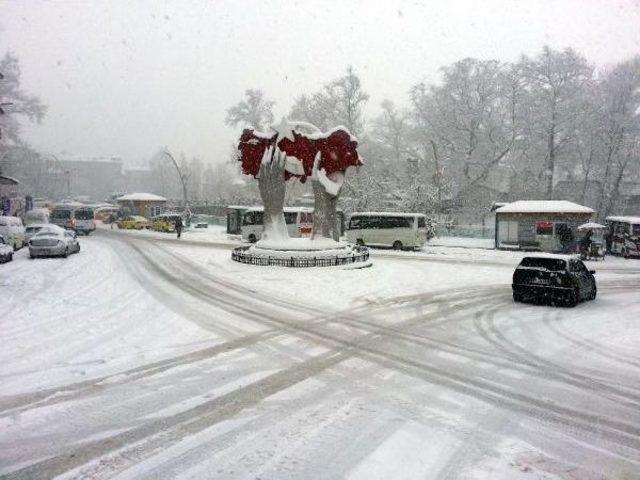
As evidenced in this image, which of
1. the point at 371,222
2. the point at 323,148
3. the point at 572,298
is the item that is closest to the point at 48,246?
the point at 323,148

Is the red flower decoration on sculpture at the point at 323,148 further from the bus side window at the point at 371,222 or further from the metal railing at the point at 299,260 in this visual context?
the bus side window at the point at 371,222

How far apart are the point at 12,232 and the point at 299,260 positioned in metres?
15.4

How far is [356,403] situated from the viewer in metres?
6.46

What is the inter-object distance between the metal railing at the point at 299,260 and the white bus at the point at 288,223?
1229 centimetres

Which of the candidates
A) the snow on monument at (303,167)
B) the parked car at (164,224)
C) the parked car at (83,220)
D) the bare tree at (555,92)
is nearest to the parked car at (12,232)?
the parked car at (83,220)

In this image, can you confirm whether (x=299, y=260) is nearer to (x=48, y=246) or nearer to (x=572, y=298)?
(x=572, y=298)

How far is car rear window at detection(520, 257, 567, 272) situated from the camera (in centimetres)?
1358

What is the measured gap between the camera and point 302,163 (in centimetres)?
2266

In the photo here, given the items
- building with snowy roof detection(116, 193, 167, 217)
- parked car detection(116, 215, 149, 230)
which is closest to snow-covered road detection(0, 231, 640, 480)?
parked car detection(116, 215, 149, 230)

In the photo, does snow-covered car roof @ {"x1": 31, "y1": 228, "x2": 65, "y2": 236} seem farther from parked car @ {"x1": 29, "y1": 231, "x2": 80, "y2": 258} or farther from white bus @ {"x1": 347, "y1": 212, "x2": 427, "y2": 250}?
white bus @ {"x1": 347, "y1": 212, "x2": 427, "y2": 250}

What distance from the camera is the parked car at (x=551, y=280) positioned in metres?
13.4

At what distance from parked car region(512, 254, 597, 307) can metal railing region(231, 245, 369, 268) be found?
26.5 ft

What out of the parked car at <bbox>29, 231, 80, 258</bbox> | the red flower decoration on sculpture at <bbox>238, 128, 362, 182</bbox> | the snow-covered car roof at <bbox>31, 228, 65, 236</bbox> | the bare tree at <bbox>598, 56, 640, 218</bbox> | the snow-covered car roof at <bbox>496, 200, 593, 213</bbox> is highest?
the bare tree at <bbox>598, 56, 640, 218</bbox>

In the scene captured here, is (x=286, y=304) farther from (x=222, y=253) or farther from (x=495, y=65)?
(x=495, y=65)
